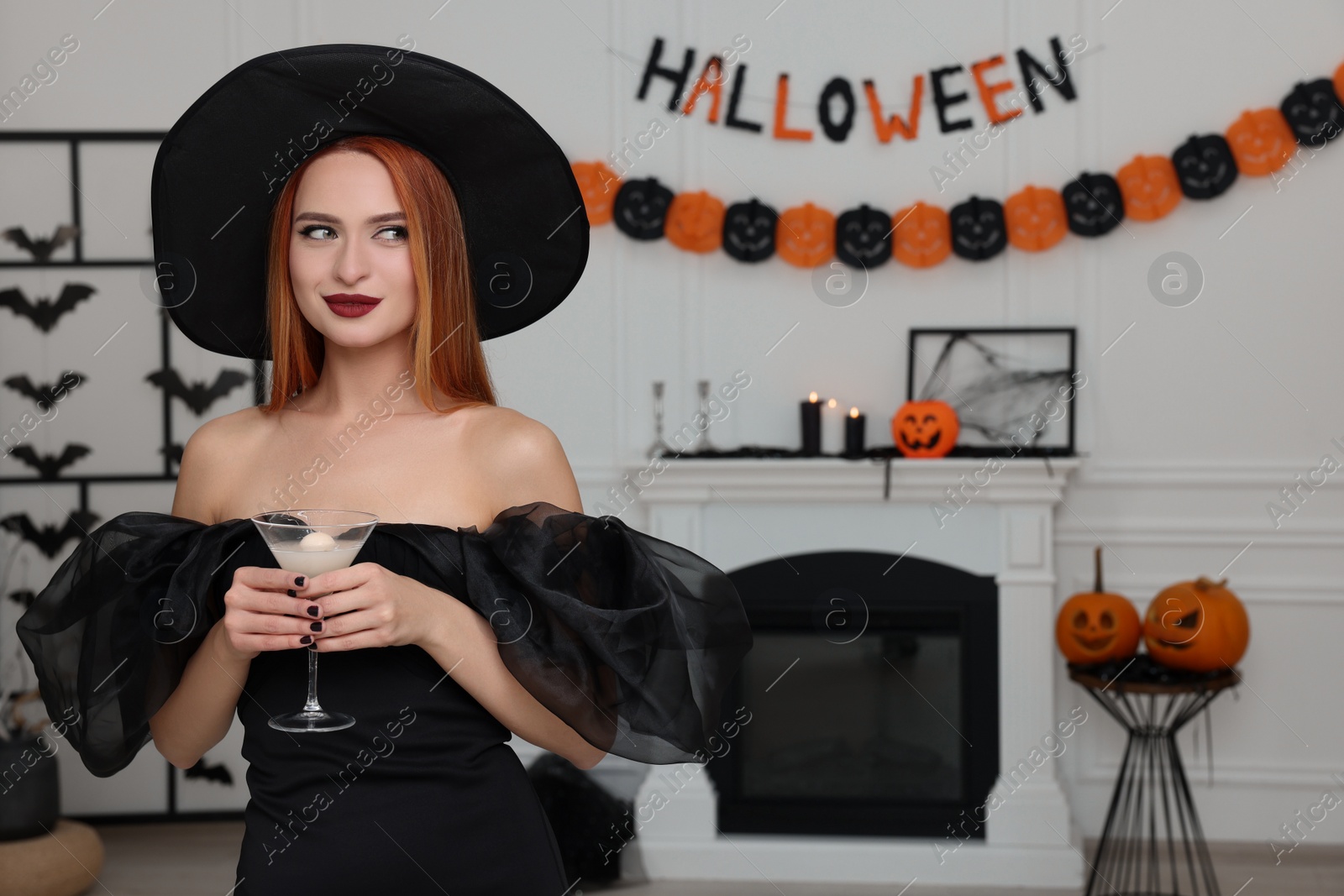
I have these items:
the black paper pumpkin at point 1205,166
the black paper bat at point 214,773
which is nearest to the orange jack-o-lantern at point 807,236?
the black paper pumpkin at point 1205,166

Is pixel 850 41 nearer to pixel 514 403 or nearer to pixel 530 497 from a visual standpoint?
pixel 514 403

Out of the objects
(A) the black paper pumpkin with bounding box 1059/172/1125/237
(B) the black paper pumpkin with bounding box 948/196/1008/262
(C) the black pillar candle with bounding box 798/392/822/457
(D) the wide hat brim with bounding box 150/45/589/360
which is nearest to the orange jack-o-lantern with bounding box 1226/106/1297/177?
(A) the black paper pumpkin with bounding box 1059/172/1125/237

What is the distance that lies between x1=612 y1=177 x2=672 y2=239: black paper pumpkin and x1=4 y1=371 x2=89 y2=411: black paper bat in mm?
2018

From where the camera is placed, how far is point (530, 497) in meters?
1.37

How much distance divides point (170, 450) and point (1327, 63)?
13.8 ft

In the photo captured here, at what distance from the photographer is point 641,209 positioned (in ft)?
13.7

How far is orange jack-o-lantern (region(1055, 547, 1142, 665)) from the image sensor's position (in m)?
3.66

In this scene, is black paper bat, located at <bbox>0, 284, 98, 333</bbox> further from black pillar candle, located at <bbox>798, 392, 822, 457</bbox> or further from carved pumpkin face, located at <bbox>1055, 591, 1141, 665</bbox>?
carved pumpkin face, located at <bbox>1055, 591, 1141, 665</bbox>

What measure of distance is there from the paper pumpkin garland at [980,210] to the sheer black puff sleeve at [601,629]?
2.92 meters

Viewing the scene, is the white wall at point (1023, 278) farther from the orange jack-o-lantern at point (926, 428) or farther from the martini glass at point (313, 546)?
the martini glass at point (313, 546)

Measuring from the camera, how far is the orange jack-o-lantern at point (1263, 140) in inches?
156

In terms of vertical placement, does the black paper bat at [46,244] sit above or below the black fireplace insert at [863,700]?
above

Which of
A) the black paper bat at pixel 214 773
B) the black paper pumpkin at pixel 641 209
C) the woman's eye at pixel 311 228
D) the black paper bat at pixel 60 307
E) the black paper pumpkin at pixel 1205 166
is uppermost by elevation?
the black paper pumpkin at pixel 1205 166

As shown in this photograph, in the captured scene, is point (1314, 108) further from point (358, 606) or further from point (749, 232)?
point (358, 606)
